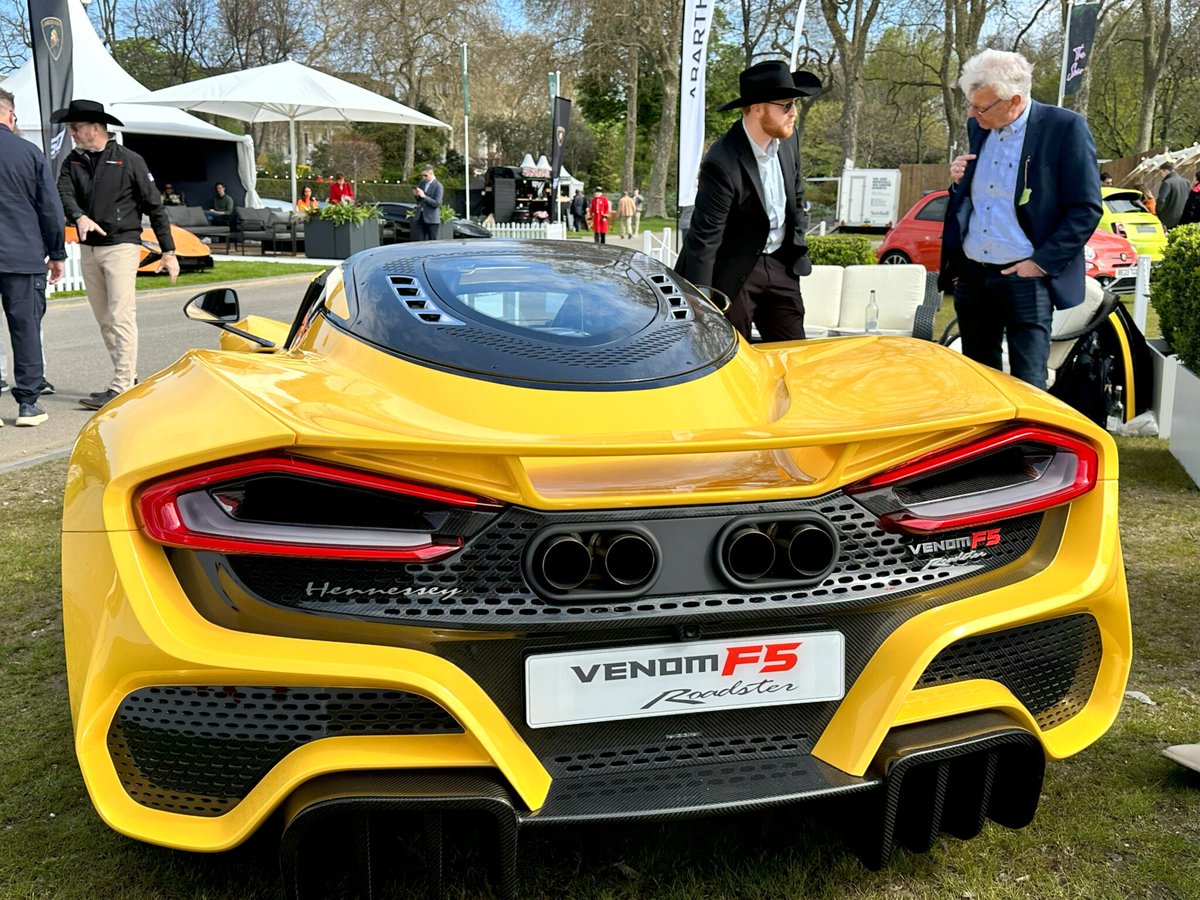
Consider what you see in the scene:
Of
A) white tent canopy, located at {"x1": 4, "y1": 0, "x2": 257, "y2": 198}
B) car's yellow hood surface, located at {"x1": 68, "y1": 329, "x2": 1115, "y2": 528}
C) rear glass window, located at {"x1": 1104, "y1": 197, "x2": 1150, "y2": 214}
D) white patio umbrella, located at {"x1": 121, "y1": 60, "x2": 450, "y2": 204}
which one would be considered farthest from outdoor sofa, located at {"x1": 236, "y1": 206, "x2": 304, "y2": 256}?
car's yellow hood surface, located at {"x1": 68, "y1": 329, "x2": 1115, "y2": 528}

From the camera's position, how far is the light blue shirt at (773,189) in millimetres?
4980

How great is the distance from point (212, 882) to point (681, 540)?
119 cm

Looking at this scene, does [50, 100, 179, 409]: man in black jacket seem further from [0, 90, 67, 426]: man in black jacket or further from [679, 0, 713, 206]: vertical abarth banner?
[679, 0, 713, 206]: vertical abarth banner

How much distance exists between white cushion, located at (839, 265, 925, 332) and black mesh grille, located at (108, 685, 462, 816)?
27.0 feet

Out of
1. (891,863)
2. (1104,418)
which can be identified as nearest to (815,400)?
(891,863)

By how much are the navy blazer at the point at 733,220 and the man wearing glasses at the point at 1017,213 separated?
715mm

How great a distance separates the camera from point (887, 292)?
9430 mm

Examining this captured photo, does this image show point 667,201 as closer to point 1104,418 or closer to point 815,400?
point 1104,418

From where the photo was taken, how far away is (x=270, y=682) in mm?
1746

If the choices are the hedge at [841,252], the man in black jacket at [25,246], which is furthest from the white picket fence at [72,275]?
the hedge at [841,252]

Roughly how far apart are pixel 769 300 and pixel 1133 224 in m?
12.7

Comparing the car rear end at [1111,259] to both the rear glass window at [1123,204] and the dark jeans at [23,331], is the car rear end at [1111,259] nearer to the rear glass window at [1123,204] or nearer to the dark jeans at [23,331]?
the rear glass window at [1123,204]

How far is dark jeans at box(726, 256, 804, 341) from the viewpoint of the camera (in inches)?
202

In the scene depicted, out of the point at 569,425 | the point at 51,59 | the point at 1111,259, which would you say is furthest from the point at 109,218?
the point at 1111,259
